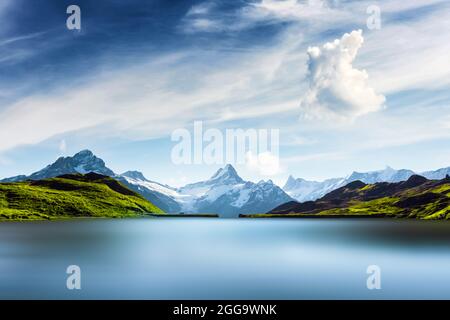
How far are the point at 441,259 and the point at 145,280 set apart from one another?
66.3 metres

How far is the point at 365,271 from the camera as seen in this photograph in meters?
84.9

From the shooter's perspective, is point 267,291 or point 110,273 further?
point 110,273

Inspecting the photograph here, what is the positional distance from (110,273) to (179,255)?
36.7 m

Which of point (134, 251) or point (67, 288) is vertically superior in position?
point (134, 251)

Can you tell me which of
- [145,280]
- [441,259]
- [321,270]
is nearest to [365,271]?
[321,270]
